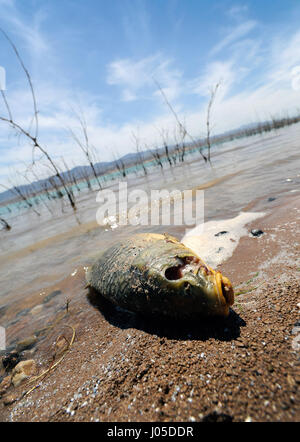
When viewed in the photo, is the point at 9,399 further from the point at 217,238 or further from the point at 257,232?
the point at 257,232

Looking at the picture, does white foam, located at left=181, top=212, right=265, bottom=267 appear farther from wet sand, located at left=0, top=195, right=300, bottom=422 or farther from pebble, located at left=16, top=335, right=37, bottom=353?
pebble, located at left=16, top=335, right=37, bottom=353

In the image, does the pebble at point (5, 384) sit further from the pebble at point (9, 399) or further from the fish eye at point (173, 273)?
the fish eye at point (173, 273)

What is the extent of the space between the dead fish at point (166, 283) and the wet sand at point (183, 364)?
23cm

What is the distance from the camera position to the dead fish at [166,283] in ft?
5.33

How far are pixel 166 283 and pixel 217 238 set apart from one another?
236cm

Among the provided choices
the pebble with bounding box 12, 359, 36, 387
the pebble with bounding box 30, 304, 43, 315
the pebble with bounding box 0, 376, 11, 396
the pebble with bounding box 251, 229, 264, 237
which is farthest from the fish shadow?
the pebble with bounding box 251, 229, 264, 237

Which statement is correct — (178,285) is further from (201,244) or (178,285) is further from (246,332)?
(201,244)

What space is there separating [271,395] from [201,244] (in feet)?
9.01

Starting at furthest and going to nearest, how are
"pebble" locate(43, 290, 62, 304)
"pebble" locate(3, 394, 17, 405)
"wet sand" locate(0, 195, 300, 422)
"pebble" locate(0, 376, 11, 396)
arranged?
"pebble" locate(43, 290, 62, 304)
"pebble" locate(0, 376, 11, 396)
"pebble" locate(3, 394, 17, 405)
"wet sand" locate(0, 195, 300, 422)

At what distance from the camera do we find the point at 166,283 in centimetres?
173

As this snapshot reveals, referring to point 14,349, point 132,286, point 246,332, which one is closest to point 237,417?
point 246,332

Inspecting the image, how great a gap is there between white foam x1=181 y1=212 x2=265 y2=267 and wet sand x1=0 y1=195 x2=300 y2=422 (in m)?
0.57

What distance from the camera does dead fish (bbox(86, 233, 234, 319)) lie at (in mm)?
1625
